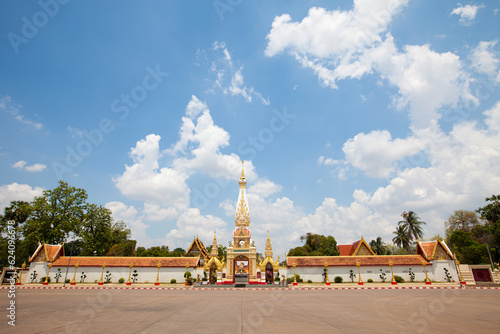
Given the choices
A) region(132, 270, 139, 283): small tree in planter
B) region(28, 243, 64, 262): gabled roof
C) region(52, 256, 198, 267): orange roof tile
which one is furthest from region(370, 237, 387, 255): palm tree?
region(28, 243, 64, 262): gabled roof

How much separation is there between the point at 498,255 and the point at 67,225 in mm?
61504

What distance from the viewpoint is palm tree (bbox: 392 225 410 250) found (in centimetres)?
5155

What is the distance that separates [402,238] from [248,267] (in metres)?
36.7

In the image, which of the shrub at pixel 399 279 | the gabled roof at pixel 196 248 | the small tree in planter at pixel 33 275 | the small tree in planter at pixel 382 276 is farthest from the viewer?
the gabled roof at pixel 196 248

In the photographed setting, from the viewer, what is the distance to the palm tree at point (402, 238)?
51.6 metres

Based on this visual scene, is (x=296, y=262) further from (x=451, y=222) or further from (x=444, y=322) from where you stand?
(x=451, y=222)

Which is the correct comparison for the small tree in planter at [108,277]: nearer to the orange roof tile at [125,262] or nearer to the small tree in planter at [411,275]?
the orange roof tile at [125,262]

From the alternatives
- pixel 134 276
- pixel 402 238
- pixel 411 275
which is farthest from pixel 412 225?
pixel 134 276

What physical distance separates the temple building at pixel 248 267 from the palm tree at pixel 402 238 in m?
19.3

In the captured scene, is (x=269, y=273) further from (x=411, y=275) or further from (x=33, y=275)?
(x=33, y=275)

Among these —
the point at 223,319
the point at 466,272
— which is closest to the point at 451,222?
the point at 466,272

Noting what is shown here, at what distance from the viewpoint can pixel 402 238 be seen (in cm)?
5212

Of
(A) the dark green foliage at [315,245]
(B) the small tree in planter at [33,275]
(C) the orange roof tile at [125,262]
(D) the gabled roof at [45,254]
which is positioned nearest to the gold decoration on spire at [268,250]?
(C) the orange roof tile at [125,262]

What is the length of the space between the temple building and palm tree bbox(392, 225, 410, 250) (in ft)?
63.2
